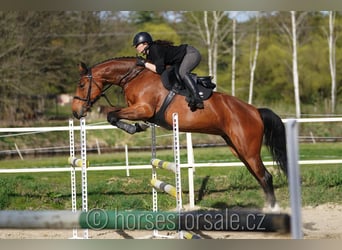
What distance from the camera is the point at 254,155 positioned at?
5031 millimetres

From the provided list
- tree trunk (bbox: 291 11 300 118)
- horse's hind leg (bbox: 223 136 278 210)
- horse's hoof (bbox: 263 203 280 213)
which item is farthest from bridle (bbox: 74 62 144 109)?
tree trunk (bbox: 291 11 300 118)

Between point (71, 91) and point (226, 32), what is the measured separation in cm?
531

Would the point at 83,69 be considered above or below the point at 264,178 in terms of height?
above

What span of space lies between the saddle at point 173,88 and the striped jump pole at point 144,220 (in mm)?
2466

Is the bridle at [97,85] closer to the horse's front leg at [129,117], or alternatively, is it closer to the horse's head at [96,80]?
the horse's head at [96,80]

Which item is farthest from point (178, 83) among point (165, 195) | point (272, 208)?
point (165, 195)

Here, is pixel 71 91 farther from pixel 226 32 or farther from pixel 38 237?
pixel 38 237

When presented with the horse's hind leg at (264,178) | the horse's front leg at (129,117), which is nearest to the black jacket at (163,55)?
the horse's front leg at (129,117)

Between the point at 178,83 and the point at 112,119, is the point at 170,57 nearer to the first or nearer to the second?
the point at 178,83

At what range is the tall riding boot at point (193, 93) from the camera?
16.1 ft

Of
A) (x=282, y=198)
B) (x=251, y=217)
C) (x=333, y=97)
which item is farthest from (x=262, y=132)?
(x=333, y=97)

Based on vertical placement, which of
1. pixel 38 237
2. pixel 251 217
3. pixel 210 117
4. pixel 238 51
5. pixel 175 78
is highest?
pixel 238 51

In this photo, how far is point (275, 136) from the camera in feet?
16.9

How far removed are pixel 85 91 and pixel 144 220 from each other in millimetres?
2848
